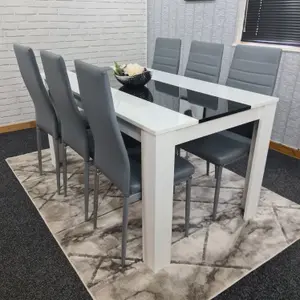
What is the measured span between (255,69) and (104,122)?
4.22 ft

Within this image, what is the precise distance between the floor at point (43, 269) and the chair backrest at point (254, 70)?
0.83m

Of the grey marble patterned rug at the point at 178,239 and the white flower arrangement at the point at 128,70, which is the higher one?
the white flower arrangement at the point at 128,70

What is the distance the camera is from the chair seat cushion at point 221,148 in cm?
181

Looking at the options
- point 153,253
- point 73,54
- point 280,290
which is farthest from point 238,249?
point 73,54

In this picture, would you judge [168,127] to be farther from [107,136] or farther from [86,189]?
[86,189]

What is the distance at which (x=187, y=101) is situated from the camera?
1.75 meters

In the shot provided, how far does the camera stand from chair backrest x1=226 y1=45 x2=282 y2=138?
2.03 meters

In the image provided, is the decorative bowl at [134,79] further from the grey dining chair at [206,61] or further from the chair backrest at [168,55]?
the chair backrest at [168,55]

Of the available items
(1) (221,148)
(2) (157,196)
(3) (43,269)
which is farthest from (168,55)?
(3) (43,269)

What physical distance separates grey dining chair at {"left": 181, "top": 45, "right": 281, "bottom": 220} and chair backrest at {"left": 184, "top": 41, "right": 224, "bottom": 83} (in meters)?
0.19

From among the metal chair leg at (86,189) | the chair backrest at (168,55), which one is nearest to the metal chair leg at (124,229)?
the metal chair leg at (86,189)

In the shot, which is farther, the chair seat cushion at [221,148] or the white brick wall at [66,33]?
the white brick wall at [66,33]

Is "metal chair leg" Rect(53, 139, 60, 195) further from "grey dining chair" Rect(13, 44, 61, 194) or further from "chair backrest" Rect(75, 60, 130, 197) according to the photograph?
"chair backrest" Rect(75, 60, 130, 197)

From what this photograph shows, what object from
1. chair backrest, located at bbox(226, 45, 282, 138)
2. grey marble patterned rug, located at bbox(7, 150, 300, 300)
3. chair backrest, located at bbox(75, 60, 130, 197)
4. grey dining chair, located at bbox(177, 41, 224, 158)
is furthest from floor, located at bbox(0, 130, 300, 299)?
grey dining chair, located at bbox(177, 41, 224, 158)
